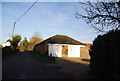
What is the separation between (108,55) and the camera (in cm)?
749

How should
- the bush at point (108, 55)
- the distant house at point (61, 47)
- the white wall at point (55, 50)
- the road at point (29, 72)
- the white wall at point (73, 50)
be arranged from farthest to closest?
the white wall at point (73, 50) < the distant house at point (61, 47) < the white wall at point (55, 50) < the road at point (29, 72) < the bush at point (108, 55)

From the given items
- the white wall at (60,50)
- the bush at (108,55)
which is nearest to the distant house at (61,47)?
the white wall at (60,50)

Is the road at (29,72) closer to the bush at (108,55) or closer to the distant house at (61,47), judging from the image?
the bush at (108,55)

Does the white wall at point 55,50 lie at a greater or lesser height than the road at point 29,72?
greater

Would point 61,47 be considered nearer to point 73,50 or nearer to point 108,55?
point 73,50

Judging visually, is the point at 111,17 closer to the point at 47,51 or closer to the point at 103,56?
the point at 103,56

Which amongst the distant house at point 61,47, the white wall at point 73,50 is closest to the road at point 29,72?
the distant house at point 61,47

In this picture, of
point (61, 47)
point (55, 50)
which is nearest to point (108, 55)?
point (55, 50)

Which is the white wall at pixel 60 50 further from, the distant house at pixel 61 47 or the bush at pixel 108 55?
the bush at pixel 108 55

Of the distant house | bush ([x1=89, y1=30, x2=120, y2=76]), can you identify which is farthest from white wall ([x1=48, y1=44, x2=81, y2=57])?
bush ([x1=89, y1=30, x2=120, y2=76])

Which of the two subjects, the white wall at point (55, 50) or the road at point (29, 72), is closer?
the road at point (29, 72)

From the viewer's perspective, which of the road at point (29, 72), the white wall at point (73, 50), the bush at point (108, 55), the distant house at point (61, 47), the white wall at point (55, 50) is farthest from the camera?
the white wall at point (73, 50)

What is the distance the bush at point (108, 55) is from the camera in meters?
6.58

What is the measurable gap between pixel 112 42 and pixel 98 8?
12.7 feet
